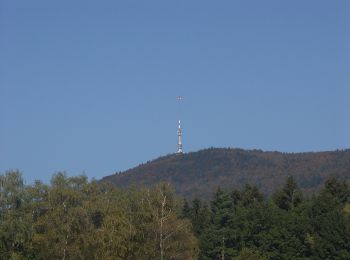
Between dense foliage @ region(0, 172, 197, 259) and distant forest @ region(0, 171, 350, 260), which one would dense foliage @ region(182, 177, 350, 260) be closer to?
distant forest @ region(0, 171, 350, 260)

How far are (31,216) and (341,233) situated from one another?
92.2ft

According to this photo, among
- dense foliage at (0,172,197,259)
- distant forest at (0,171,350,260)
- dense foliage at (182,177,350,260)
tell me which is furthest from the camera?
dense foliage at (182,177,350,260)

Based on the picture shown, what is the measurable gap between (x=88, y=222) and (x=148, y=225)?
24.7 feet

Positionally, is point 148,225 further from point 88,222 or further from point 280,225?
point 280,225

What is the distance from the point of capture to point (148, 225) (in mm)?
60938

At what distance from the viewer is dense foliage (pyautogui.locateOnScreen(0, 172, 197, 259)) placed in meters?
59.4

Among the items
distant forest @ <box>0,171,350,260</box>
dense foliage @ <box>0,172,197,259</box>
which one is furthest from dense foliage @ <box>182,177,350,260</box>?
dense foliage @ <box>0,172,197,259</box>

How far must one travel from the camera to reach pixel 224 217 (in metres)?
79.7

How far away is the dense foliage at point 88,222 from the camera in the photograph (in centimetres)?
5944

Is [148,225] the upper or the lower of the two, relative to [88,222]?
lower

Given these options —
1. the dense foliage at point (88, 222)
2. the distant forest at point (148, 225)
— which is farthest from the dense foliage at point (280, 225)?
the dense foliage at point (88, 222)

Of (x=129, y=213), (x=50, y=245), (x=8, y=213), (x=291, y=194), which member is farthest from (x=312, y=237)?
(x=8, y=213)

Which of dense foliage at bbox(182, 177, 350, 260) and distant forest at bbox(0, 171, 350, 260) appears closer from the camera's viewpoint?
distant forest at bbox(0, 171, 350, 260)

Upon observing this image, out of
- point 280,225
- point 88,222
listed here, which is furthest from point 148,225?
point 280,225
